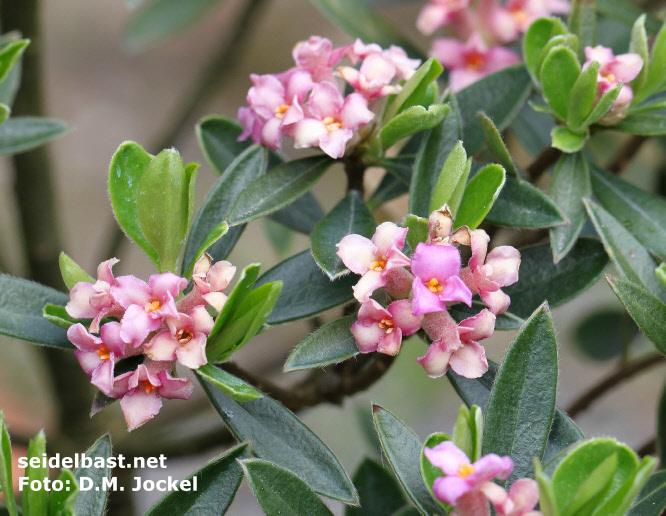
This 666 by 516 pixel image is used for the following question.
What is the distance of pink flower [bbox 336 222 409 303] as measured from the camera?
722 mm

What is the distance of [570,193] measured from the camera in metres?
0.90

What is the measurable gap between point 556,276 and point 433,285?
0.25 m

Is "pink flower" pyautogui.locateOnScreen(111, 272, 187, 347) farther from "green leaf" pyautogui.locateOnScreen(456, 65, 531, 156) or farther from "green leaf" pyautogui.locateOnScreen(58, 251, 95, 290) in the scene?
"green leaf" pyautogui.locateOnScreen(456, 65, 531, 156)

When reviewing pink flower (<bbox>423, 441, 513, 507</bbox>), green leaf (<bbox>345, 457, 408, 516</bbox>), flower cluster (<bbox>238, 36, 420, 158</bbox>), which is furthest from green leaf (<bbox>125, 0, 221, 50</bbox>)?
pink flower (<bbox>423, 441, 513, 507</bbox>)

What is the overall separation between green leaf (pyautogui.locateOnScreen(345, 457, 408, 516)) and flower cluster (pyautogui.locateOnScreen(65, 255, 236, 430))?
0.45 meters

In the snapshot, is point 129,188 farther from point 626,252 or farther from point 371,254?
point 626,252

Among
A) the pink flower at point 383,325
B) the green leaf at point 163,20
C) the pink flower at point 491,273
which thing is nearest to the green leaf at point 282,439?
the pink flower at point 383,325

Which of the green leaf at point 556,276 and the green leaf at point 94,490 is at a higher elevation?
the green leaf at point 556,276

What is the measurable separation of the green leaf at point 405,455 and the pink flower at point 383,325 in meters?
0.07

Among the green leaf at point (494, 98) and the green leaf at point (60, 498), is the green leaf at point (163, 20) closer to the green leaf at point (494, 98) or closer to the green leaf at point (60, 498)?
the green leaf at point (494, 98)

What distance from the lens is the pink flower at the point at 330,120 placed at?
0.81m

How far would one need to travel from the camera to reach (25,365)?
2.59 m

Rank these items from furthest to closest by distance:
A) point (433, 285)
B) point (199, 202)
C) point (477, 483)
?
point (199, 202), point (433, 285), point (477, 483)

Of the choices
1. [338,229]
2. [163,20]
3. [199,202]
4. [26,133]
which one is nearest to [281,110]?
[338,229]
